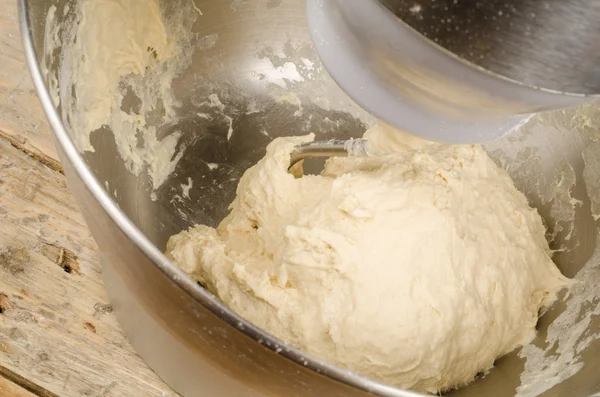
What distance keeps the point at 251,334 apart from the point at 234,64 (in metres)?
0.83

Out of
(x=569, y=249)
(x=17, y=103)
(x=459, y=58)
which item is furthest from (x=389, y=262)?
(x=17, y=103)

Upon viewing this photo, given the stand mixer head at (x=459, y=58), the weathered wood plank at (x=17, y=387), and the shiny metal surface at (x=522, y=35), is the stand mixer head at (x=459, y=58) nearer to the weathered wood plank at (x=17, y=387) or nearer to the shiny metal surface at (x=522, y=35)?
the shiny metal surface at (x=522, y=35)

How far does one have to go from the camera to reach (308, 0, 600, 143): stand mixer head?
17.5 inches

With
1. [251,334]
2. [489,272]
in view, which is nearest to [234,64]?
[489,272]

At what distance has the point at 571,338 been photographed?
3.18 ft

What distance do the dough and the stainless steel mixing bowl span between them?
0.26 ft

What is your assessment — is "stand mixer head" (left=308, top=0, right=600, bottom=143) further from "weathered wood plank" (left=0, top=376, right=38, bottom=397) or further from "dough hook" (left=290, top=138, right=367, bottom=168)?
"weathered wood plank" (left=0, top=376, right=38, bottom=397)

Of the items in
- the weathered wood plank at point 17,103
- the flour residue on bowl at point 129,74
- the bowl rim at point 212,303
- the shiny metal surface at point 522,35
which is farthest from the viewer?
the weathered wood plank at point 17,103

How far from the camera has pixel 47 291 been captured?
0.97 meters

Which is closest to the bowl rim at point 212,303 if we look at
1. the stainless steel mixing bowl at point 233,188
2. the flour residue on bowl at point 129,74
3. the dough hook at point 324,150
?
the stainless steel mixing bowl at point 233,188

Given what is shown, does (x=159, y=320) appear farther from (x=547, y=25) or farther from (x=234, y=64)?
(x=234, y=64)

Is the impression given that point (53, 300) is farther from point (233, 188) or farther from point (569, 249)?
point (569, 249)

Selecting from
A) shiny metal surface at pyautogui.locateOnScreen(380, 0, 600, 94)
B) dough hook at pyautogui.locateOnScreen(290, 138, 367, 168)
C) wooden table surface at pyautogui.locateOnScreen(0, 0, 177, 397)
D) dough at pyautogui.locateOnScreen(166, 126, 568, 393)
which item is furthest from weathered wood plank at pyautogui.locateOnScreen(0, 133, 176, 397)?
shiny metal surface at pyautogui.locateOnScreen(380, 0, 600, 94)

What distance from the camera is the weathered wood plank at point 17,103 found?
1.06 meters
